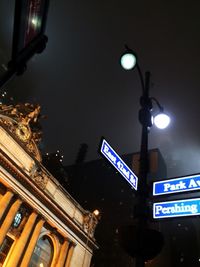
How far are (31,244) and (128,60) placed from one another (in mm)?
16471

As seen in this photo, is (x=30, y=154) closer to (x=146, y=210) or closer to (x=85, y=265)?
(x=85, y=265)

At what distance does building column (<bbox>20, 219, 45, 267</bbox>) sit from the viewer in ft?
56.6

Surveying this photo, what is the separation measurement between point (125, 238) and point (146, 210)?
0.78 m

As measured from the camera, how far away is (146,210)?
5012mm

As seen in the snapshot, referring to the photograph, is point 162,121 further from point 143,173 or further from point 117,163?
point 143,173

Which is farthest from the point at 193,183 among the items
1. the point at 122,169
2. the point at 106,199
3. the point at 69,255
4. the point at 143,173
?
the point at 106,199

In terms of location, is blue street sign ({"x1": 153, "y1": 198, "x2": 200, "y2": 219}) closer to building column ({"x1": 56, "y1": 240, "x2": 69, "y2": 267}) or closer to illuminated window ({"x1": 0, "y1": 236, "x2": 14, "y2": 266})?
illuminated window ({"x1": 0, "y1": 236, "x2": 14, "y2": 266})

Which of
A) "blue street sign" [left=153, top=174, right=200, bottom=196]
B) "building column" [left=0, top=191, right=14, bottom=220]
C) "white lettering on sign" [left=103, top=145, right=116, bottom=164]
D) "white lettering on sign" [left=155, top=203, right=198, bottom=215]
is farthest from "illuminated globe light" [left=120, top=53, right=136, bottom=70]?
"building column" [left=0, top=191, right=14, bottom=220]

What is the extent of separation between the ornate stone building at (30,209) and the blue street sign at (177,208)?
1319 centimetres

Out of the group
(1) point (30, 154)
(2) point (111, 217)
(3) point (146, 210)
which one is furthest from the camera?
(2) point (111, 217)

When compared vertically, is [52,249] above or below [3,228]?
above

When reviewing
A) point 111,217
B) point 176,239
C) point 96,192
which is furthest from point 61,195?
point 176,239

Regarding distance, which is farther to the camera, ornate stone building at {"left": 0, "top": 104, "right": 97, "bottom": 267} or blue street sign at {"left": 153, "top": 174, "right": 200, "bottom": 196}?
ornate stone building at {"left": 0, "top": 104, "right": 97, "bottom": 267}

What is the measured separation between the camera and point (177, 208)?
6.06 meters
